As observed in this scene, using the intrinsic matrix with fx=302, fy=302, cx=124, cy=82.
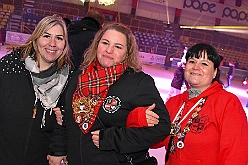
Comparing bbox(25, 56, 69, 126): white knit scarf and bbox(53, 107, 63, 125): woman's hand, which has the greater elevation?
bbox(25, 56, 69, 126): white knit scarf

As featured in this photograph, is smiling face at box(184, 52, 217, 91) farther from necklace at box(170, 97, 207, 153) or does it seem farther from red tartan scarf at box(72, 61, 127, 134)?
red tartan scarf at box(72, 61, 127, 134)

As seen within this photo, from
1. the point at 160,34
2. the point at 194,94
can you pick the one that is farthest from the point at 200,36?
the point at 194,94

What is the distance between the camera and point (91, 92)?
1.64m

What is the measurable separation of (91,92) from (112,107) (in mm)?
146

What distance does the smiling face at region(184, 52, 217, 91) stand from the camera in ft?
6.38

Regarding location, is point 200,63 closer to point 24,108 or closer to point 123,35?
point 123,35

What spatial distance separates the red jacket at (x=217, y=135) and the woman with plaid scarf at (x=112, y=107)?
31cm

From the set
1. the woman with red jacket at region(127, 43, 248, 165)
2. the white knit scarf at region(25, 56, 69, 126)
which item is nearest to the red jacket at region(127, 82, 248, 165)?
the woman with red jacket at region(127, 43, 248, 165)

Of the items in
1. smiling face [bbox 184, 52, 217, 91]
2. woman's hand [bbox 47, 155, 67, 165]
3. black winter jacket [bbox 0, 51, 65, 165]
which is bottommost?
woman's hand [bbox 47, 155, 67, 165]

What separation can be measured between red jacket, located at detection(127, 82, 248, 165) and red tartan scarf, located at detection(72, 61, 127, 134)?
587 mm

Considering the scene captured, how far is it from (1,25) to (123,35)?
15.4m

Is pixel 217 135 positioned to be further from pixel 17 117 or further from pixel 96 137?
pixel 17 117

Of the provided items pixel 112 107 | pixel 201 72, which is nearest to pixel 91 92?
pixel 112 107

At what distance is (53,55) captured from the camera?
6.54 feet
